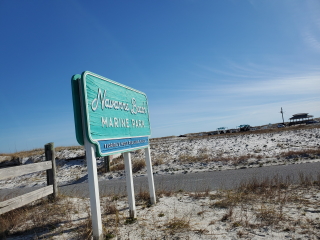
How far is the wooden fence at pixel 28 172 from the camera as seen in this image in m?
4.89

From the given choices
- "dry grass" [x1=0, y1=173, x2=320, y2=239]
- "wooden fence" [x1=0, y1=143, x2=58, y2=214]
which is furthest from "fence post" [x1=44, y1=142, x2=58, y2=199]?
"dry grass" [x1=0, y1=173, x2=320, y2=239]

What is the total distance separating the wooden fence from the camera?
16.0ft

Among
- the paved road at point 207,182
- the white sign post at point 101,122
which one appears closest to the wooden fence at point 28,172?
the paved road at point 207,182

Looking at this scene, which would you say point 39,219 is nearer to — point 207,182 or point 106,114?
point 106,114

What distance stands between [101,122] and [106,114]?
26 cm

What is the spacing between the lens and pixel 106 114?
14.1 feet

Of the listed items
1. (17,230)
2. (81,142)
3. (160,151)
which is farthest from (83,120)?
(160,151)

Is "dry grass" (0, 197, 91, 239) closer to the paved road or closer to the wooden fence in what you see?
the wooden fence

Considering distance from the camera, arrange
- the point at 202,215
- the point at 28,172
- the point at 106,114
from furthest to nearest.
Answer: the point at 28,172, the point at 202,215, the point at 106,114

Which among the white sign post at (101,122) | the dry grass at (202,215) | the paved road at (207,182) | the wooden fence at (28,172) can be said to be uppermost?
the white sign post at (101,122)

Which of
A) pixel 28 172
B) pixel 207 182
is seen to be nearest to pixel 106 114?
pixel 28 172

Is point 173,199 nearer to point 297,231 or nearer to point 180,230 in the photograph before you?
point 180,230

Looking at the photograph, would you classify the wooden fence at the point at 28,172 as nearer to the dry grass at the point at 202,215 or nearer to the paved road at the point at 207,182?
the dry grass at the point at 202,215

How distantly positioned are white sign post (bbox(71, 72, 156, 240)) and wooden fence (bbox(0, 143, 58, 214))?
225 centimetres
